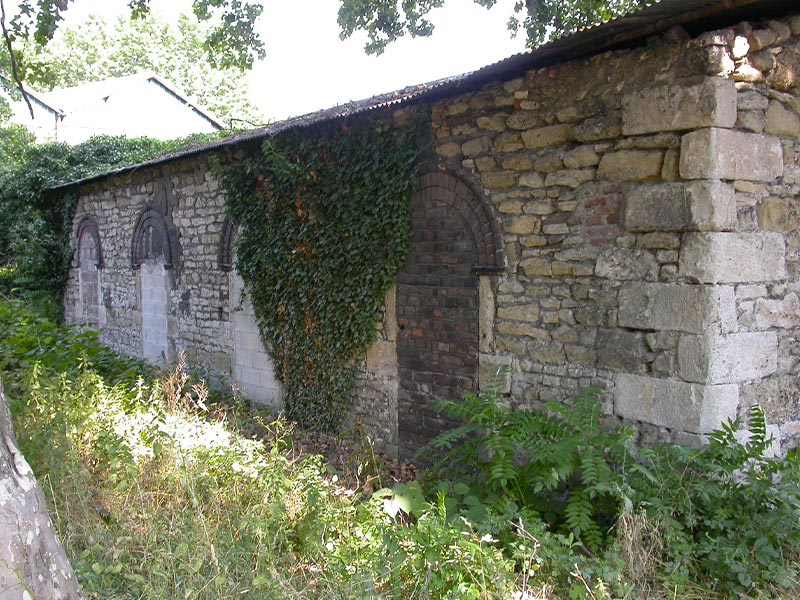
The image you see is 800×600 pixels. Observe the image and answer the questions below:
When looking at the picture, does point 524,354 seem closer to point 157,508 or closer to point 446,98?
point 446,98

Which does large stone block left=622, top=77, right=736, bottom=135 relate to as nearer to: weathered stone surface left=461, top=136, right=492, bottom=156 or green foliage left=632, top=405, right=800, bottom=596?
weathered stone surface left=461, top=136, right=492, bottom=156

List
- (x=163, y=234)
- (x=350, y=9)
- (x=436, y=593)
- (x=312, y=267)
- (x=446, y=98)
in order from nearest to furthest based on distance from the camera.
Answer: (x=436, y=593) < (x=446, y=98) < (x=312, y=267) < (x=350, y=9) < (x=163, y=234)

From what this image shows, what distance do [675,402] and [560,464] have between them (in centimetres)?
100

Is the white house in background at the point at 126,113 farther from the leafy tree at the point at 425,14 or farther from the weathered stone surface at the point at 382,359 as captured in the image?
the weathered stone surface at the point at 382,359

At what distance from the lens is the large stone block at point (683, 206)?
14.7 ft

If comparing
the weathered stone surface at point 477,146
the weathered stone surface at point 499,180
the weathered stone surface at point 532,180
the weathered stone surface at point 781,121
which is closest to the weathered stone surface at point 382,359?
the weathered stone surface at point 499,180

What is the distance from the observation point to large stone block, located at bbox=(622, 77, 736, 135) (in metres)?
4.46

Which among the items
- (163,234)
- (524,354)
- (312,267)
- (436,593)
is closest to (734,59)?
(524,354)

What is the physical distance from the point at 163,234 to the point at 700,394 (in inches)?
339

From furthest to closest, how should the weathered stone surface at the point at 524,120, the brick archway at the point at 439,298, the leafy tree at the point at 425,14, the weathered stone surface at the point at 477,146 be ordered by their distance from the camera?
the leafy tree at the point at 425,14 < the brick archway at the point at 439,298 < the weathered stone surface at the point at 477,146 < the weathered stone surface at the point at 524,120

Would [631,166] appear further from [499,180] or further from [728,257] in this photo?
[499,180]

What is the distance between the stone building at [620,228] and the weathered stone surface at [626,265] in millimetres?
14

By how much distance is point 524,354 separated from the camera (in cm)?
565

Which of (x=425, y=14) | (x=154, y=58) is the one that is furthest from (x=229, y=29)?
(x=154, y=58)
